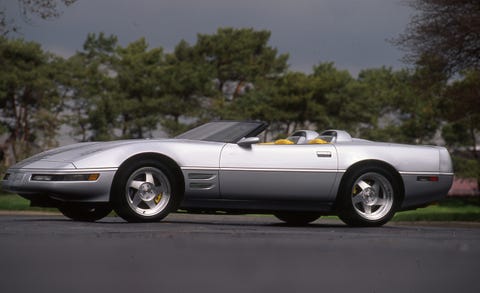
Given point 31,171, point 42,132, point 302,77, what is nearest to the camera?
point 31,171

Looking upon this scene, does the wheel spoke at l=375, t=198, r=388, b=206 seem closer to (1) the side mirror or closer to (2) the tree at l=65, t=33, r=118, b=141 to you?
(1) the side mirror

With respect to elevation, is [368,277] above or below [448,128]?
below

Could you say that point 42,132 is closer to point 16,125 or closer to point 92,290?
point 16,125

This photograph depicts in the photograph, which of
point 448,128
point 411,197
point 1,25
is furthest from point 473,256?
point 448,128

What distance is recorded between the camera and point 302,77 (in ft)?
161

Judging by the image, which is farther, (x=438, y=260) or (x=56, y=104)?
(x=56, y=104)

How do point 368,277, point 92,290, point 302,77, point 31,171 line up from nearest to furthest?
1. point 92,290
2. point 368,277
3. point 31,171
4. point 302,77

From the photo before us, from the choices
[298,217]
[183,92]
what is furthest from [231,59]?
[298,217]

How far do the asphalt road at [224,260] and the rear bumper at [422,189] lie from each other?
5.46 ft

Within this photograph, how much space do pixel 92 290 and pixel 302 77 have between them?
4529cm

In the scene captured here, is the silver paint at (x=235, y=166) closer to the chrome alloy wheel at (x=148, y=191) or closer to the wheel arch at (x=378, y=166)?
the wheel arch at (x=378, y=166)

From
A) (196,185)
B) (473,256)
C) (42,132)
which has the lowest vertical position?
(473,256)

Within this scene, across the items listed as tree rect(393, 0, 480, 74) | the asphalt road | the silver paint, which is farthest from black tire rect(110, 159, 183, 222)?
tree rect(393, 0, 480, 74)

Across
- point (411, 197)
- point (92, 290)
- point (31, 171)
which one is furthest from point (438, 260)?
point (31, 171)
